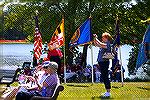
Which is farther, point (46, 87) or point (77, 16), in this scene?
point (77, 16)

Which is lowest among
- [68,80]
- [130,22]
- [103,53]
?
[68,80]

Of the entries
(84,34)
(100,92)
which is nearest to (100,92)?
(100,92)

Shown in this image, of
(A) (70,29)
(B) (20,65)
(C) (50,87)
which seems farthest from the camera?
(A) (70,29)

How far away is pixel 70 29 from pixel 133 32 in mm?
1803

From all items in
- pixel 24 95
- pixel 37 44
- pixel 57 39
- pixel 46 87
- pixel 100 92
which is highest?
pixel 57 39

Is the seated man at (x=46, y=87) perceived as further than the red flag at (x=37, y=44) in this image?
No

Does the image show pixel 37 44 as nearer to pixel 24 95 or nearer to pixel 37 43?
pixel 37 43

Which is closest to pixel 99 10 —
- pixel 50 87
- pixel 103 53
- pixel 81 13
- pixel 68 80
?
pixel 81 13

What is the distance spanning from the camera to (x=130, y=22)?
12039 millimetres

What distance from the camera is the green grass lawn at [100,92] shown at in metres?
Result: 8.19

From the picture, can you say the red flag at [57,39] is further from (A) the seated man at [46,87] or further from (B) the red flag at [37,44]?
(A) the seated man at [46,87]

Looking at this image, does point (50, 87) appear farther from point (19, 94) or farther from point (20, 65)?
point (20, 65)

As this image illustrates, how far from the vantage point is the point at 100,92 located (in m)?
8.72

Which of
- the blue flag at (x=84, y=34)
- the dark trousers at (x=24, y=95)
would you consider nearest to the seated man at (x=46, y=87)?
the dark trousers at (x=24, y=95)
